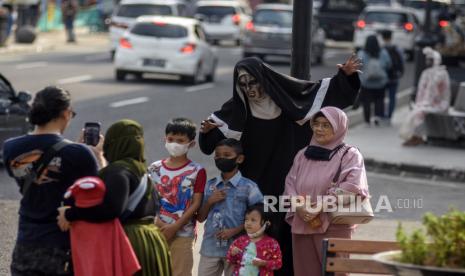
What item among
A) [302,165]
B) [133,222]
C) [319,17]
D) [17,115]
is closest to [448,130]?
[17,115]

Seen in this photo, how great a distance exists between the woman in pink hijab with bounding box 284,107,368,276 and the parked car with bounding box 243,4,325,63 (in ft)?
87.4

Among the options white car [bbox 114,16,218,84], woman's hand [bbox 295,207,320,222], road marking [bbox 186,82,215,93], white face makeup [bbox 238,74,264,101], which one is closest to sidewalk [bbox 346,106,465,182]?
road marking [bbox 186,82,215,93]

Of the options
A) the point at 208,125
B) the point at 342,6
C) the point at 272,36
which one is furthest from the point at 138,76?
the point at 208,125

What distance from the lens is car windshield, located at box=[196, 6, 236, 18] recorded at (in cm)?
4412

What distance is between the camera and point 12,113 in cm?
1557

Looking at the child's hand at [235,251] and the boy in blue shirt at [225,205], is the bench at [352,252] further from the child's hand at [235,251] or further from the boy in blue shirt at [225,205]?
the boy in blue shirt at [225,205]

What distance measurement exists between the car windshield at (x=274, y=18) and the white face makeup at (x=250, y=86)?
2785 centimetres

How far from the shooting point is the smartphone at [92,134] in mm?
6949

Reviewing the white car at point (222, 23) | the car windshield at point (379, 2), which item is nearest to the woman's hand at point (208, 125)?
the white car at point (222, 23)

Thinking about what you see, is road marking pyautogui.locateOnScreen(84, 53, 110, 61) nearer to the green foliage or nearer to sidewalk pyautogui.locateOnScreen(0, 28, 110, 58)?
sidewalk pyautogui.locateOnScreen(0, 28, 110, 58)

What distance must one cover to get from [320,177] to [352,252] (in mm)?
810

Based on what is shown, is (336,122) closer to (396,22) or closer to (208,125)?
(208,125)

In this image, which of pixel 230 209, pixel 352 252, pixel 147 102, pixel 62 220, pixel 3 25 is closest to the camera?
pixel 62 220

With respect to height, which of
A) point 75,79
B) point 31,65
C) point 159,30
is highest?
point 159,30
